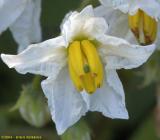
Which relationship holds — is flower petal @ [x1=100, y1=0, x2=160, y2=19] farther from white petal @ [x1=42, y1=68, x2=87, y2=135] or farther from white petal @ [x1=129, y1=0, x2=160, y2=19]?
white petal @ [x1=42, y1=68, x2=87, y2=135]

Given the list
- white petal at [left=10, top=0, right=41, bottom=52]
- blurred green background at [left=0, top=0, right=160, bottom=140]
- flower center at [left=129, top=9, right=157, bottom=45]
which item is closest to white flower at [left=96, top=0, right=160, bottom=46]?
flower center at [left=129, top=9, right=157, bottom=45]

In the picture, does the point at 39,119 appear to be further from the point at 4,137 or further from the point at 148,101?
the point at 148,101

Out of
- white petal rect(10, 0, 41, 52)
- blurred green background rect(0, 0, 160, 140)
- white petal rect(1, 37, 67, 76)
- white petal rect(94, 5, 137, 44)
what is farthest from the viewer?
blurred green background rect(0, 0, 160, 140)

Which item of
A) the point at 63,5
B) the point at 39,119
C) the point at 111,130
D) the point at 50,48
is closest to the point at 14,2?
the point at 50,48

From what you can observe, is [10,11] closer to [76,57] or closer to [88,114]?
[76,57]

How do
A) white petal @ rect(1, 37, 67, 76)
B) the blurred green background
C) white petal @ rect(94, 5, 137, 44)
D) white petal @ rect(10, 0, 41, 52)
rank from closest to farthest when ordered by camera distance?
1. white petal @ rect(1, 37, 67, 76)
2. white petal @ rect(94, 5, 137, 44)
3. white petal @ rect(10, 0, 41, 52)
4. the blurred green background

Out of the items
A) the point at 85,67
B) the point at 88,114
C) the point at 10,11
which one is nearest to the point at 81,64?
the point at 85,67

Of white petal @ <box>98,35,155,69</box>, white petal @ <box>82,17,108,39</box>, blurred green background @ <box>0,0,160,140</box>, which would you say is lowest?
blurred green background @ <box>0,0,160,140</box>

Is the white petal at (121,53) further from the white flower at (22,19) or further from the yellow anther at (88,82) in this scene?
the white flower at (22,19)
